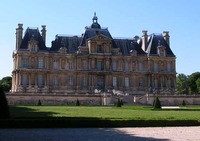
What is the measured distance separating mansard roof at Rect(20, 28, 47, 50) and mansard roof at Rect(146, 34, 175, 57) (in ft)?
50.3

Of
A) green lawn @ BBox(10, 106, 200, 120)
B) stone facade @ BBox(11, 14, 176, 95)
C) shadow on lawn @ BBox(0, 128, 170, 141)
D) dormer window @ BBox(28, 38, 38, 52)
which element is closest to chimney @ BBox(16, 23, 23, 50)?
stone facade @ BBox(11, 14, 176, 95)

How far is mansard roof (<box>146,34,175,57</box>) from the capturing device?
54969 mm

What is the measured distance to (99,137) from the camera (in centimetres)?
1316

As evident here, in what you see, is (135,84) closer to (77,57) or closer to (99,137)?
(77,57)

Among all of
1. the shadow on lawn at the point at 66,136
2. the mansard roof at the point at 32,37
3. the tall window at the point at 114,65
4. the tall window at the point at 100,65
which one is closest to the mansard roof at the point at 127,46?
the tall window at the point at 114,65

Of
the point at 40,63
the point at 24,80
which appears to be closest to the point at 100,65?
the point at 40,63

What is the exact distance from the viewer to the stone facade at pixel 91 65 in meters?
50.3

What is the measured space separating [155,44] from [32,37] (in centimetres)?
1808

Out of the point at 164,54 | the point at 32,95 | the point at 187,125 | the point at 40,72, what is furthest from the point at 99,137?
the point at 164,54

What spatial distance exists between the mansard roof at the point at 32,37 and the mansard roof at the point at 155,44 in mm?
15340

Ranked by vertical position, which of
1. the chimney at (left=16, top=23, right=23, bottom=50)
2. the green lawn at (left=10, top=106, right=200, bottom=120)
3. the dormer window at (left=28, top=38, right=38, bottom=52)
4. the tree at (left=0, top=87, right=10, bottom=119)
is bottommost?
the green lawn at (left=10, top=106, right=200, bottom=120)

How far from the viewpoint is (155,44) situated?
55.8 metres

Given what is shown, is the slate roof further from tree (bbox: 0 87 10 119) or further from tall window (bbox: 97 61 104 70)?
tree (bbox: 0 87 10 119)

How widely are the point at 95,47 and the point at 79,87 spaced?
6021 millimetres
